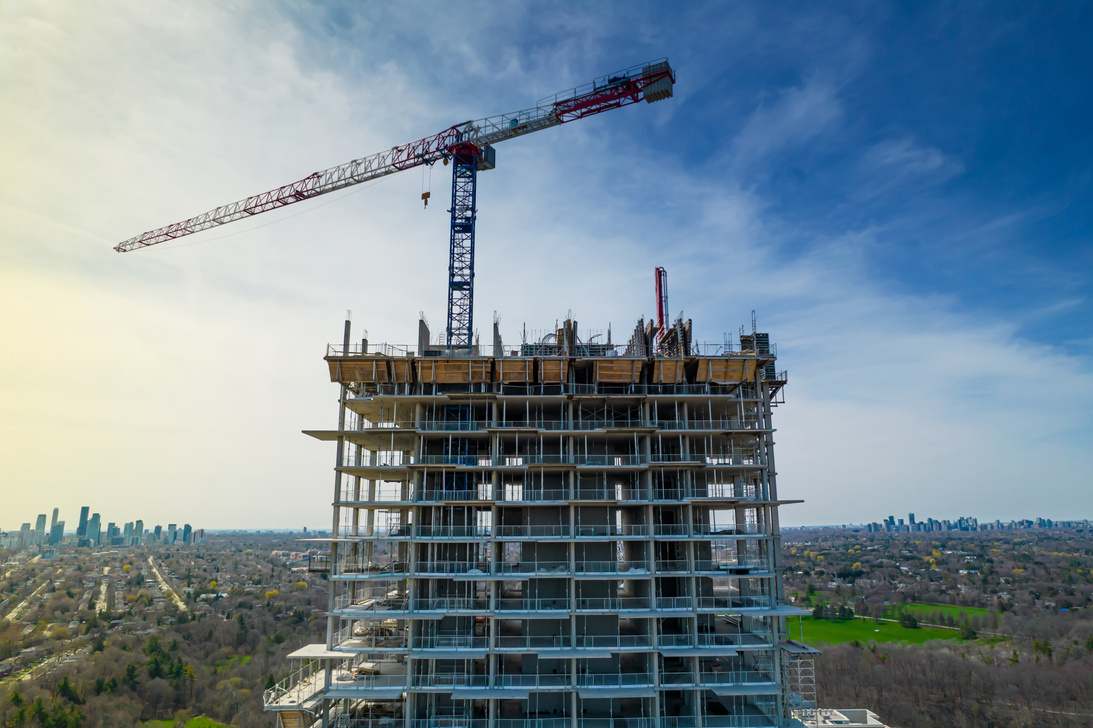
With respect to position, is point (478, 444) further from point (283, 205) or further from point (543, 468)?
point (283, 205)

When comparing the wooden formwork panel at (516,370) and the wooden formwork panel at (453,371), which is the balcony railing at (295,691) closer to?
the wooden formwork panel at (453,371)

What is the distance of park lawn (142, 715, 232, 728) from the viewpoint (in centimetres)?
8149

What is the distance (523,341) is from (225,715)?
3151 inches

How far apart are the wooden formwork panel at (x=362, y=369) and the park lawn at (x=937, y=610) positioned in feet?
404

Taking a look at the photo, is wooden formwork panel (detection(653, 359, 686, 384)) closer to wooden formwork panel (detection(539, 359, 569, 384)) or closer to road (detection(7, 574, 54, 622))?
wooden formwork panel (detection(539, 359, 569, 384))

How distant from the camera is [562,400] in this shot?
125 ft

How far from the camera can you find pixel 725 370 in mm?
39625

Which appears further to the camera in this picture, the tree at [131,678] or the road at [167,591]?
the road at [167,591]

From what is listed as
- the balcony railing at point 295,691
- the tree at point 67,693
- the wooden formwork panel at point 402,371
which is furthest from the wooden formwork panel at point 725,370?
the tree at point 67,693

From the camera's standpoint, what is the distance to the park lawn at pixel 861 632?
103 metres

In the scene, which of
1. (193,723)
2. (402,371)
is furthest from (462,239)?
(193,723)

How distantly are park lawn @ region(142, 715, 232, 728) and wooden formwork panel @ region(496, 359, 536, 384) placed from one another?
7752 cm

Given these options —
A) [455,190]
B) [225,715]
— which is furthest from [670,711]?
[225,715]

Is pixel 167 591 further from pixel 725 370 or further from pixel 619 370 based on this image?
pixel 725 370
